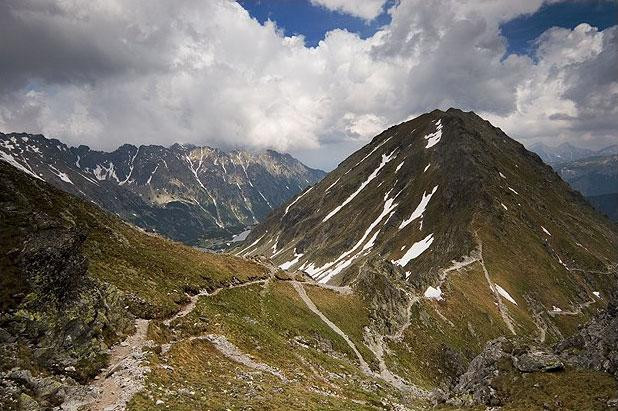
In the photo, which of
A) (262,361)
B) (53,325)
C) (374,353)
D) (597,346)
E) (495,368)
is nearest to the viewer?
(53,325)

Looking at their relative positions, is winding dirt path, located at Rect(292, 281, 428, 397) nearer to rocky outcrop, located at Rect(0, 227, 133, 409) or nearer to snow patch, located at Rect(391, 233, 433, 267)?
rocky outcrop, located at Rect(0, 227, 133, 409)

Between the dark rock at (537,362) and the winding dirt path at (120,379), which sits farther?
the dark rock at (537,362)

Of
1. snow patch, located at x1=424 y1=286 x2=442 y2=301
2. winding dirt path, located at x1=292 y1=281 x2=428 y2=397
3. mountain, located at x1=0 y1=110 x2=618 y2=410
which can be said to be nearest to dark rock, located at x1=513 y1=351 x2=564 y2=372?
mountain, located at x1=0 y1=110 x2=618 y2=410

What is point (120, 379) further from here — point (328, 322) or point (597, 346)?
point (328, 322)

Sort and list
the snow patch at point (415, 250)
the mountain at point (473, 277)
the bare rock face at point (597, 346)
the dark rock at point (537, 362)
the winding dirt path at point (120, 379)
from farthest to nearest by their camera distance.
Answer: the snow patch at point (415, 250) → the mountain at point (473, 277) → the dark rock at point (537, 362) → the bare rock face at point (597, 346) → the winding dirt path at point (120, 379)

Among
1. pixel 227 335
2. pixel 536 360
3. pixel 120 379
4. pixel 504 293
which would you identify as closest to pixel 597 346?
pixel 536 360

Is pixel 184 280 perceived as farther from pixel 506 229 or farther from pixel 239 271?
pixel 506 229

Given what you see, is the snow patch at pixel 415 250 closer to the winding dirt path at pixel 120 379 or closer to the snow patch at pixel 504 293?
the snow patch at pixel 504 293

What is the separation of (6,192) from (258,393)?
29.9m

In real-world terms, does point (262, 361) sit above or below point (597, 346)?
above

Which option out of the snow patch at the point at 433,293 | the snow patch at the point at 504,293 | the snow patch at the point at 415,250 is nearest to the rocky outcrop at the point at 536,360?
the snow patch at the point at 433,293

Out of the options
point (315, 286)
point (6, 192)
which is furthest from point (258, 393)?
point (315, 286)

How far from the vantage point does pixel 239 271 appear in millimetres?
79375

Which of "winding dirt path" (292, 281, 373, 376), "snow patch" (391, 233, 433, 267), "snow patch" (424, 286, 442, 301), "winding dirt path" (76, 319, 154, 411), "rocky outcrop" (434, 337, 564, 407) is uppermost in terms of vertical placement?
"snow patch" (391, 233, 433, 267)
